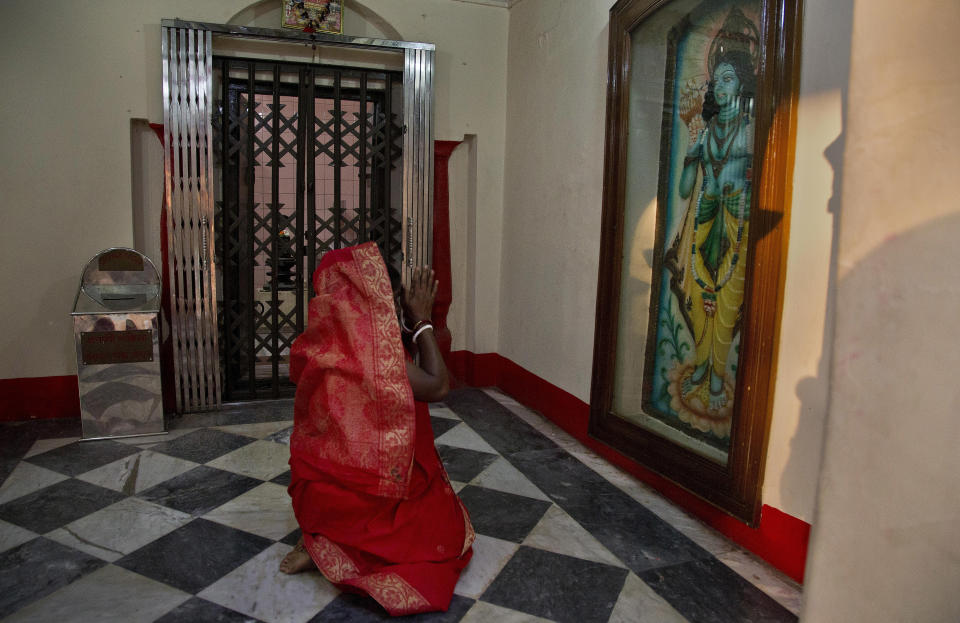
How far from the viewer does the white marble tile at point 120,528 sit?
2.21 meters

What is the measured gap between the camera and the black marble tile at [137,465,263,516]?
257 centimetres

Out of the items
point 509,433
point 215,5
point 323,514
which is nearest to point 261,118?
point 215,5

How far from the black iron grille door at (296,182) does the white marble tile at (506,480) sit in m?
1.92

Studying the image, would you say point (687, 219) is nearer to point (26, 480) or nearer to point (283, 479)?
point (283, 479)

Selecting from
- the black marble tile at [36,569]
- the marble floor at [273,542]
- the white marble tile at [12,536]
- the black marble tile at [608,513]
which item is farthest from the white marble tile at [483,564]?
the white marble tile at [12,536]

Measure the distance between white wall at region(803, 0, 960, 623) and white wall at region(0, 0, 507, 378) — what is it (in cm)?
396

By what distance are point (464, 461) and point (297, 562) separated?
1.25 metres

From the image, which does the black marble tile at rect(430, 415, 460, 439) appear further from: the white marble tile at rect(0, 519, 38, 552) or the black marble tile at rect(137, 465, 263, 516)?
the white marble tile at rect(0, 519, 38, 552)

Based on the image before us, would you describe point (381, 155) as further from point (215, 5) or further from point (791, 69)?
point (791, 69)

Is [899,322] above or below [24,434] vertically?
above

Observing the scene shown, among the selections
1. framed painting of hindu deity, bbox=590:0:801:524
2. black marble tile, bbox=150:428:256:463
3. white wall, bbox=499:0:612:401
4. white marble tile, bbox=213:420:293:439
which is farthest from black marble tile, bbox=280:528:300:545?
white wall, bbox=499:0:612:401

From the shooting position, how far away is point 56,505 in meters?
2.55

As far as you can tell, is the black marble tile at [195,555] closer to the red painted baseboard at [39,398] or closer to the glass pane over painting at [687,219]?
the glass pane over painting at [687,219]

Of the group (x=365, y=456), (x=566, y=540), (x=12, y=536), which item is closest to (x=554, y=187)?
(x=566, y=540)
